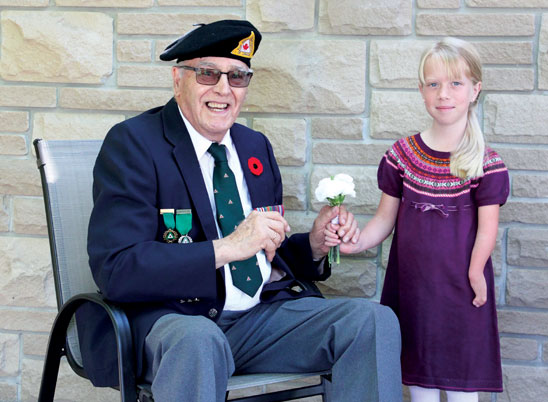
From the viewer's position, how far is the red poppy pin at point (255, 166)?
114 inches

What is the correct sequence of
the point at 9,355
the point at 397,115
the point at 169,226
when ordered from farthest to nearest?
the point at 9,355 → the point at 397,115 → the point at 169,226

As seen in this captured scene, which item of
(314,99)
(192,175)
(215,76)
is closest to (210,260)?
(192,175)

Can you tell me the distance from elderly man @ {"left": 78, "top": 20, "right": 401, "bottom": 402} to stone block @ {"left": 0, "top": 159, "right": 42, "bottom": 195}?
951 mm

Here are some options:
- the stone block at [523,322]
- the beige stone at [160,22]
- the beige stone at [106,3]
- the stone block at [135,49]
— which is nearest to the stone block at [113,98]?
the stone block at [135,49]

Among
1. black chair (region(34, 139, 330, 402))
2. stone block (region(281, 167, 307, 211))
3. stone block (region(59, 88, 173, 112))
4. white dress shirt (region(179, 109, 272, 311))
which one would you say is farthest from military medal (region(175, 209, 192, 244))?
stone block (region(59, 88, 173, 112))

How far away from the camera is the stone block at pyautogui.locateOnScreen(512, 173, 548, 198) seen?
3.21m

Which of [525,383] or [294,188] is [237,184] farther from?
[525,383]

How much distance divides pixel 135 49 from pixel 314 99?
852mm

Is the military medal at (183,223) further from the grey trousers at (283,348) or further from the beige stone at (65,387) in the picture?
the beige stone at (65,387)

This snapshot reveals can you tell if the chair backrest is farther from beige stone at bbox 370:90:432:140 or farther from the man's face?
beige stone at bbox 370:90:432:140

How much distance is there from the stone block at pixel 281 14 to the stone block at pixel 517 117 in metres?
0.87

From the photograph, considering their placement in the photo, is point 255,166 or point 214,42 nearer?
point 214,42

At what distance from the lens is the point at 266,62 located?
131 inches

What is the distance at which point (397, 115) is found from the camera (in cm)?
328
